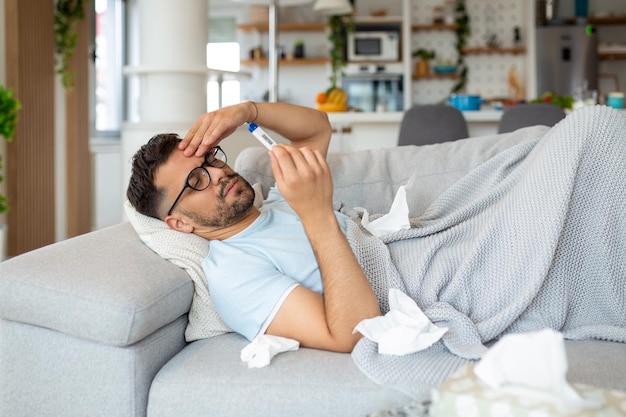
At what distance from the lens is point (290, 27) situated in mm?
8430

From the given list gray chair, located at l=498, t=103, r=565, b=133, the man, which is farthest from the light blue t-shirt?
gray chair, located at l=498, t=103, r=565, b=133

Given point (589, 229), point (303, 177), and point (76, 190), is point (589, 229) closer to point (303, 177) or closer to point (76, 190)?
point (303, 177)

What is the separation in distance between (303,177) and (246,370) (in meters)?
0.38

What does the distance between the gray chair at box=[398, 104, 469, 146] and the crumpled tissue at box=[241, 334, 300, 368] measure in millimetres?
3117

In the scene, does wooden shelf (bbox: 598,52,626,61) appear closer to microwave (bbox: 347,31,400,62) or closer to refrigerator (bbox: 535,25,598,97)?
refrigerator (bbox: 535,25,598,97)

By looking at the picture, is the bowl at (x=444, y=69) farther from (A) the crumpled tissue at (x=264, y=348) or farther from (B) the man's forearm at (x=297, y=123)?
(A) the crumpled tissue at (x=264, y=348)

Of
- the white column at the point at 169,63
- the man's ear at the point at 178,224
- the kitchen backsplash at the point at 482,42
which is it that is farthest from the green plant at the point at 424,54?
the man's ear at the point at 178,224

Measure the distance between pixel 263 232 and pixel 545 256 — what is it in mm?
643

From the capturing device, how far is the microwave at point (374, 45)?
8.17 metres

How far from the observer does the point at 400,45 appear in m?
8.33

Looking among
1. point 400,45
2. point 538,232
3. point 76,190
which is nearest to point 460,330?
point 538,232

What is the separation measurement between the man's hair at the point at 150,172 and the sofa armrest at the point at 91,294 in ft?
0.68

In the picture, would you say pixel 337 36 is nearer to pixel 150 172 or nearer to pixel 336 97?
pixel 336 97

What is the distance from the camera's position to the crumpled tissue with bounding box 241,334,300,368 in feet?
4.63
